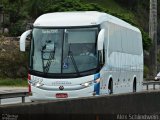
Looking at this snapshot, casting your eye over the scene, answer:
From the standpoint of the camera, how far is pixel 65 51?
19969mm

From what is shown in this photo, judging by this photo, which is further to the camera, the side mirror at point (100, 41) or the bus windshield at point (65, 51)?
the bus windshield at point (65, 51)

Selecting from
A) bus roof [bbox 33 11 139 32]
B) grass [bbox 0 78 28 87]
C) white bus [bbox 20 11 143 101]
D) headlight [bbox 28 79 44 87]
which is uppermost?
bus roof [bbox 33 11 139 32]

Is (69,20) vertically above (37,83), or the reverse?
(69,20)

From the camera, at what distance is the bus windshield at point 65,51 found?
1988cm

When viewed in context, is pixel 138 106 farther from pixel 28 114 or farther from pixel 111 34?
pixel 111 34

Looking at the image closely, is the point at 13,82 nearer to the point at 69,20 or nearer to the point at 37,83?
the point at 69,20

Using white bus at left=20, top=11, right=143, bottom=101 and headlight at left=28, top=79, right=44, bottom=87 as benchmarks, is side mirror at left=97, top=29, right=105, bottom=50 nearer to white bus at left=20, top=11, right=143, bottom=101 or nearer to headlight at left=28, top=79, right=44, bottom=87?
white bus at left=20, top=11, right=143, bottom=101

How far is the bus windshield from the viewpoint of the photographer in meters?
19.9

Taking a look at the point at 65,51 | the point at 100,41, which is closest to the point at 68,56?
the point at 65,51

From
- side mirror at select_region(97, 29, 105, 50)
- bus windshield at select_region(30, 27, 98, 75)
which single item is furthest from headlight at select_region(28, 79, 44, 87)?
side mirror at select_region(97, 29, 105, 50)

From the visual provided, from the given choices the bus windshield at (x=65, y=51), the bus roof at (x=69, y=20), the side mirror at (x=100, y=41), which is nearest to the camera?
the side mirror at (x=100, y=41)

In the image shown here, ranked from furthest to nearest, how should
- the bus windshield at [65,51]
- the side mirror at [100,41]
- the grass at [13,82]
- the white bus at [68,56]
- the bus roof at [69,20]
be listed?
the grass at [13,82]
the bus roof at [69,20]
the bus windshield at [65,51]
the white bus at [68,56]
the side mirror at [100,41]

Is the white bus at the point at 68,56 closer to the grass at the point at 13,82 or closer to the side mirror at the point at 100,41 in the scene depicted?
the side mirror at the point at 100,41

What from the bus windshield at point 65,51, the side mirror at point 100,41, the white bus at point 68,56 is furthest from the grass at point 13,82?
the side mirror at point 100,41
